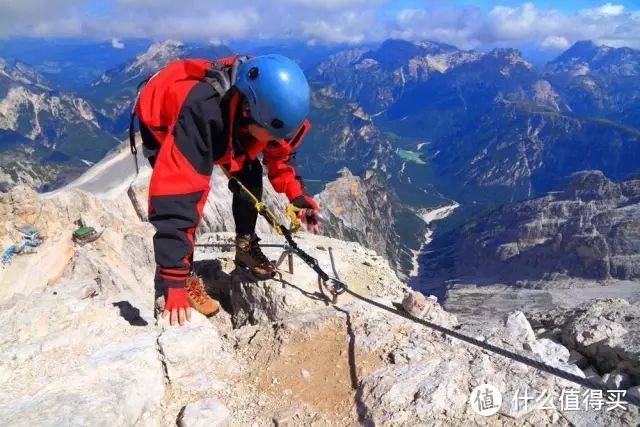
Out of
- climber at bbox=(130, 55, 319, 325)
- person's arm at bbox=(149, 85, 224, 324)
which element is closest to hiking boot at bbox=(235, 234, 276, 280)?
climber at bbox=(130, 55, 319, 325)

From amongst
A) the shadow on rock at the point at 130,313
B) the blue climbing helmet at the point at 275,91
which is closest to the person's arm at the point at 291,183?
the blue climbing helmet at the point at 275,91

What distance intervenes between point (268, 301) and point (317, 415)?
136 inches

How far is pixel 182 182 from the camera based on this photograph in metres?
6.18

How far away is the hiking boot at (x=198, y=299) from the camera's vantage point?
8.73 metres

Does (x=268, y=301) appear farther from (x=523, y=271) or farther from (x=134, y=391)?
(x=523, y=271)

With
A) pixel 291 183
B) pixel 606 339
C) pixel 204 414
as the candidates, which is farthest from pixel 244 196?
pixel 606 339

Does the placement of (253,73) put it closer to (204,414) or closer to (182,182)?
(182,182)

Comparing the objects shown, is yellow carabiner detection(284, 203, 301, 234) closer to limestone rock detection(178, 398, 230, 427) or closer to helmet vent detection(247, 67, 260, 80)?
helmet vent detection(247, 67, 260, 80)

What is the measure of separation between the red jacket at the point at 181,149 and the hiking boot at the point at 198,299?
2.19 meters

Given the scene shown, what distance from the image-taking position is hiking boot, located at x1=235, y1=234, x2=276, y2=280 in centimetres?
977
